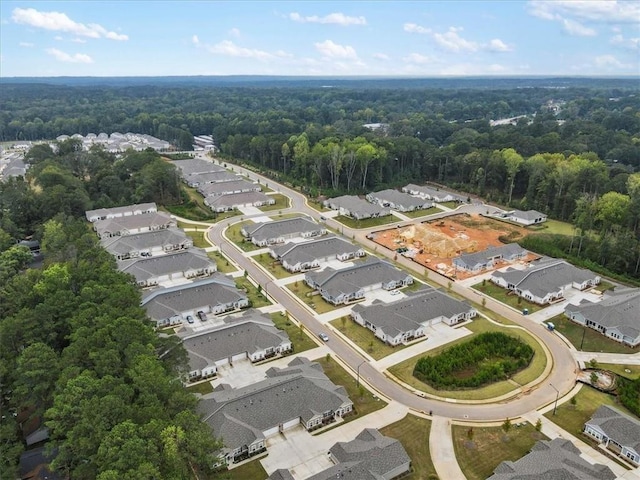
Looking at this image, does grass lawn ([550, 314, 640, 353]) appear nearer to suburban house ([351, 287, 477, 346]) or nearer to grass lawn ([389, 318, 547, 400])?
grass lawn ([389, 318, 547, 400])

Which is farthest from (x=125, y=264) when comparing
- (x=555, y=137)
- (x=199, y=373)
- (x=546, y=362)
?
(x=555, y=137)

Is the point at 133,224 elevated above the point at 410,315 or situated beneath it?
elevated above

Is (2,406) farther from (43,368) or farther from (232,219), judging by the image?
(232,219)

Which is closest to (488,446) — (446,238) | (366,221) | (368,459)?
(368,459)

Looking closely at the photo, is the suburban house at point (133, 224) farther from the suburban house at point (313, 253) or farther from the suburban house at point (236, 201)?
the suburban house at point (313, 253)

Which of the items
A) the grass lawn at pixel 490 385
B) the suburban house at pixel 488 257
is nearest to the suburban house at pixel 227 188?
the suburban house at pixel 488 257

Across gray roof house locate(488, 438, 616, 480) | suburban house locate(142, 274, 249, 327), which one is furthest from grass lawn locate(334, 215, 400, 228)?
gray roof house locate(488, 438, 616, 480)

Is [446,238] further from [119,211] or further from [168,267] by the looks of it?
[119,211]
